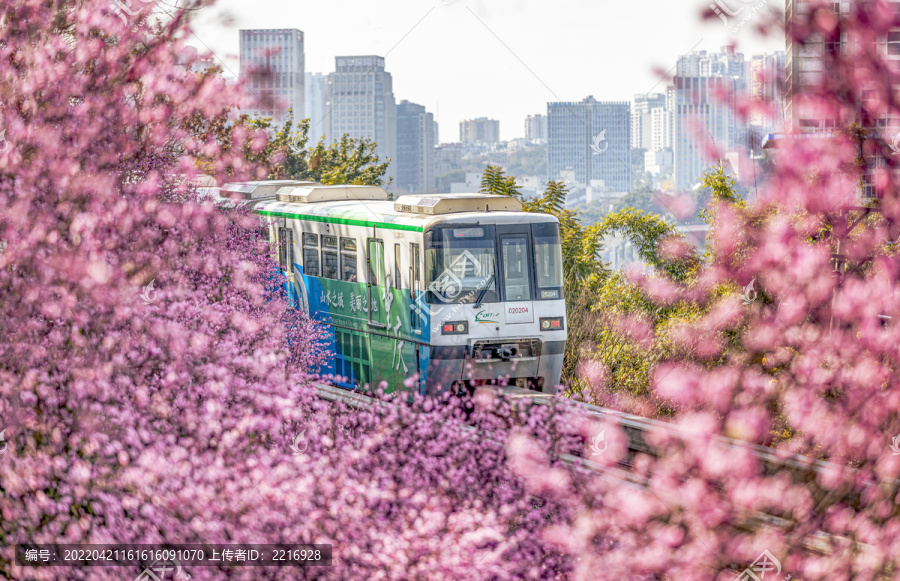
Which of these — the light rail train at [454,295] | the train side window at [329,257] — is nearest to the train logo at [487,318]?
the light rail train at [454,295]

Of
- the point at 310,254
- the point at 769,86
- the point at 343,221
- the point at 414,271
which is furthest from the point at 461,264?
the point at 769,86

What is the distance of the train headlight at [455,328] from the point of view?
1217cm

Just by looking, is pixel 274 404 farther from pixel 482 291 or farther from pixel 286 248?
pixel 286 248

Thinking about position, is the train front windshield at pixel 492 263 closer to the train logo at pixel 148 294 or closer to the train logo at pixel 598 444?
the train logo at pixel 598 444

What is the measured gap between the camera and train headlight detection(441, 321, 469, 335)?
12.2 metres

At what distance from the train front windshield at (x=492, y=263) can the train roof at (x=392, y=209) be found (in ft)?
0.54

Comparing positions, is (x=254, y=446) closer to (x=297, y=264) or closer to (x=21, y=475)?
(x=21, y=475)

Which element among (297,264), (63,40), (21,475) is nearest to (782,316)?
(21,475)

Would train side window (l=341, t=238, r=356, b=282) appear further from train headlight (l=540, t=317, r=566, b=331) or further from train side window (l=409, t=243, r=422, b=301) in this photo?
train headlight (l=540, t=317, r=566, b=331)

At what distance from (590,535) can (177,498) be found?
2985mm

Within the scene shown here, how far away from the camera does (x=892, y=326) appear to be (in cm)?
497
